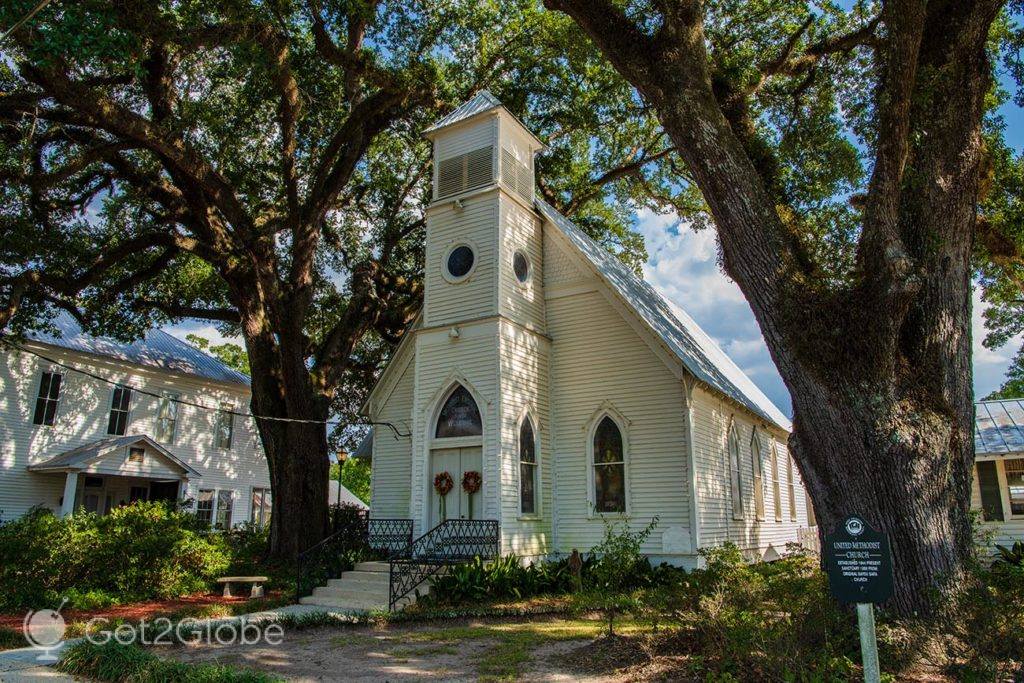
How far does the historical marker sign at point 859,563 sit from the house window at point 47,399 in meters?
25.7

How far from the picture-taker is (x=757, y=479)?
20000mm

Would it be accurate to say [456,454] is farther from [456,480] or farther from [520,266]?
[520,266]

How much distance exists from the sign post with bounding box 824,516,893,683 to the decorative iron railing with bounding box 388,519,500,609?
864cm

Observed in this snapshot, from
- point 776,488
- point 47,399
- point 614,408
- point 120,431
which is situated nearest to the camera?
point 614,408

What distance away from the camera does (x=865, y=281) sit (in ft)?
26.9

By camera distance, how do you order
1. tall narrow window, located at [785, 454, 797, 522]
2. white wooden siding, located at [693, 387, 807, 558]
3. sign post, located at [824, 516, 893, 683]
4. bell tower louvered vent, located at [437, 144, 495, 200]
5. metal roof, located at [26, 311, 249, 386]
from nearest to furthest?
sign post, located at [824, 516, 893, 683]
white wooden siding, located at [693, 387, 807, 558]
bell tower louvered vent, located at [437, 144, 495, 200]
tall narrow window, located at [785, 454, 797, 522]
metal roof, located at [26, 311, 249, 386]

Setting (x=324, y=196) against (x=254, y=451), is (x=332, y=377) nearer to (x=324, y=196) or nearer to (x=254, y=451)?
(x=324, y=196)

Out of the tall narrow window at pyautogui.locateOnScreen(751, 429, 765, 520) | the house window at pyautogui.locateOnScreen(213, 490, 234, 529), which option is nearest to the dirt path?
the tall narrow window at pyautogui.locateOnScreen(751, 429, 765, 520)

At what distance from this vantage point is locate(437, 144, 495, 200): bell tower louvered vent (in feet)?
54.7

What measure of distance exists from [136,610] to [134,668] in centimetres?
626

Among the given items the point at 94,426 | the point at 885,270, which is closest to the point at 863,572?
the point at 885,270

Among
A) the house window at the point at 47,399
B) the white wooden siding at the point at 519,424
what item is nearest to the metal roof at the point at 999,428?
the white wooden siding at the point at 519,424

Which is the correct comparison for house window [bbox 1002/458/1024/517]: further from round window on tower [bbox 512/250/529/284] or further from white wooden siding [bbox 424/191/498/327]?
white wooden siding [bbox 424/191/498/327]
